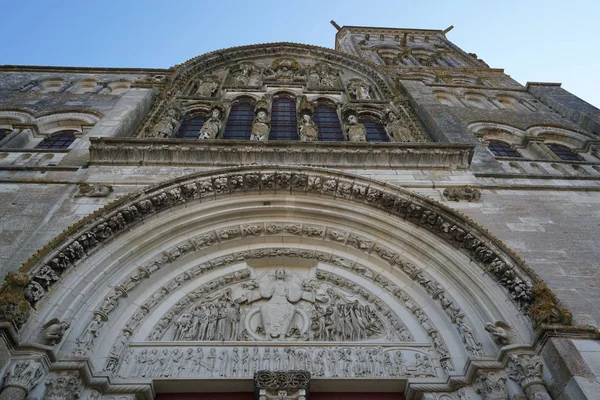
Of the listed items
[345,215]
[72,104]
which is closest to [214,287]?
[345,215]

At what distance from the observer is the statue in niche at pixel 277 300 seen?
6.54m

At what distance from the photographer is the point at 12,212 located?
23.5ft

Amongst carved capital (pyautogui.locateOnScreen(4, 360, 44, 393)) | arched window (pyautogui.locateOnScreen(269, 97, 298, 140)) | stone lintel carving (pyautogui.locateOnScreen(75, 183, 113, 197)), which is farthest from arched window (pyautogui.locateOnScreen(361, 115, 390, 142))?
carved capital (pyautogui.locateOnScreen(4, 360, 44, 393))

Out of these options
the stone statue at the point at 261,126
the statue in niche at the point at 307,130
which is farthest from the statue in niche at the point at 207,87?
the statue in niche at the point at 307,130

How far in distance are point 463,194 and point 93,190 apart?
708 centimetres

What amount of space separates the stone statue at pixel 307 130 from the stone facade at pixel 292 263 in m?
0.07

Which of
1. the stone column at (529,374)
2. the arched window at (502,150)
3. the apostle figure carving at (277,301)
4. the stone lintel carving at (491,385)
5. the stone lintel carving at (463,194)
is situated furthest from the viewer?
the arched window at (502,150)

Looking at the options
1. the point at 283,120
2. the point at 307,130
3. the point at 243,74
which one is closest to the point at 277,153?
the point at 307,130

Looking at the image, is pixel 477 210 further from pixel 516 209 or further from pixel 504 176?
pixel 504 176

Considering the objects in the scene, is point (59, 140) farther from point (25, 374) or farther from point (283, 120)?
point (25, 374)

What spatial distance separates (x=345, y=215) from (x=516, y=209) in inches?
128

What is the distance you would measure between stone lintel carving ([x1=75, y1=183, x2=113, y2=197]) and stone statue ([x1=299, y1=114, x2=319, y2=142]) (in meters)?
4.62

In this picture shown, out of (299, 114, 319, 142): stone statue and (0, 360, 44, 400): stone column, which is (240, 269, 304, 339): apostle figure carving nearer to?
(0, 360, 44, 400): stone column

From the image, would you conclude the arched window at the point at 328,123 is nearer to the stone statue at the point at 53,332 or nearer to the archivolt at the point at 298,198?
the archivolt at the point at 298,198
